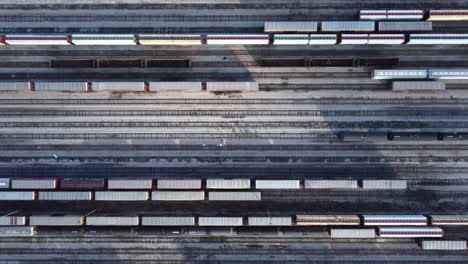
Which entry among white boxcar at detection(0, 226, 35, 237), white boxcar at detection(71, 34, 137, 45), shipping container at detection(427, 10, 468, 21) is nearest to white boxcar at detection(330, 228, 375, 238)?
shipping container at detection(427, 10, 468, 21)

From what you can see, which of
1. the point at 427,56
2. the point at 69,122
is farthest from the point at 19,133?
the point at 427,56

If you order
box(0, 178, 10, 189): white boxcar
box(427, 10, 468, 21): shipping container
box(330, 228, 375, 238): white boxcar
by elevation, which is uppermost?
box(427, 10, 468, 21): shipping container

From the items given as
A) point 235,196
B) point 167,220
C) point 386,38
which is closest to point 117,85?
point 167,220

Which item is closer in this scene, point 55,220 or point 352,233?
point 55,220

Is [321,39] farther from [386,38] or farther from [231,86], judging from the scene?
[231,86]

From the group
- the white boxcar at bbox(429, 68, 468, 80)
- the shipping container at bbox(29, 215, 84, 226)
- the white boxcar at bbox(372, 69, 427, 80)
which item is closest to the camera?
the white boxcar at bbox(429, 68, 468, 80)

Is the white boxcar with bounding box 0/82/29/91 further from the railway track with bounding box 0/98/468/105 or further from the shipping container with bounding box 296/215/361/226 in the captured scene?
the shipping container with bounding box 296/215/361/226
